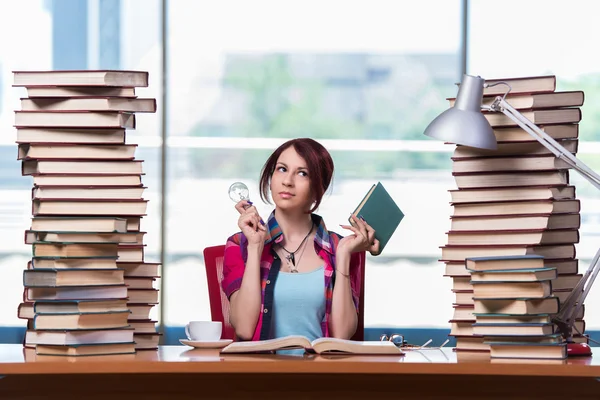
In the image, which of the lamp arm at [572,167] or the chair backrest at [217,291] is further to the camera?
the chair backrest at [217,291]

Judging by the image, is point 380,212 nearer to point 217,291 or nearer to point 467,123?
point 467,123

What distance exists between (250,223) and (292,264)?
0.73ft

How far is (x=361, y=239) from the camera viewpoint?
2543 millimetres

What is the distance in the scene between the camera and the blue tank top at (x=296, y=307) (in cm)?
270

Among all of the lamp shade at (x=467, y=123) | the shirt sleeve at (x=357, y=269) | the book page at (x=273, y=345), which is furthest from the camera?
the shirt sleeve at (x=357, y=269)

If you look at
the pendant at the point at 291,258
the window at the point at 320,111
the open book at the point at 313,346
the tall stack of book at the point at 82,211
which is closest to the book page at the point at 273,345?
the open book at the point at 313,346

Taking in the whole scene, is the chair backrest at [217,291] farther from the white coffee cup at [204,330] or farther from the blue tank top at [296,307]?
the white coffee cup at [204,330]

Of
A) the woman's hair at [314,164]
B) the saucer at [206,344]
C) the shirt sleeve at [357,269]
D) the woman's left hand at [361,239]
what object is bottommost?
the saucer at [206,344]

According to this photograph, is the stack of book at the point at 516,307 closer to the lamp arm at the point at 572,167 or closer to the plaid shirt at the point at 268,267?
the lamp arm at the point at 572,167

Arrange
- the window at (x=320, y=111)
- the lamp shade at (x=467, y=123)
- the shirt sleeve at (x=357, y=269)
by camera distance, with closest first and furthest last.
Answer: the lamp shade at (x=467, y=123) < the shirt sleeve at (x=357, y=269) < the window at (x=320, y=111)

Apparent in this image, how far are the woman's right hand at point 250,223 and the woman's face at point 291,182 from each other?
118 mm

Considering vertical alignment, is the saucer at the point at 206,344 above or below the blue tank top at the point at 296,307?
below

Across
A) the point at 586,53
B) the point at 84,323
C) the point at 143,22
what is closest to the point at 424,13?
the point at 586,53

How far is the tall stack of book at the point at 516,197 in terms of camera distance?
2.40 metres
